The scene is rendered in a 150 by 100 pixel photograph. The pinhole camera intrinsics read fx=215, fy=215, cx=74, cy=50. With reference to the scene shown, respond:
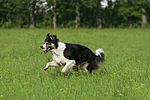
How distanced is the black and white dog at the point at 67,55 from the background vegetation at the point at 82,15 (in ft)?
90.4

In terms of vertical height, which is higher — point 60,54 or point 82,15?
point 82,15

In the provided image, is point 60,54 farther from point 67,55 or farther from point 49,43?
point 49,43

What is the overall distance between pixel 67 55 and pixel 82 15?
30502 millimetres

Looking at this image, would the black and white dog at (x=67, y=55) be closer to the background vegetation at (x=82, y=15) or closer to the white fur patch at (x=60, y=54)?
the white fur patch at (x=60, y=54)

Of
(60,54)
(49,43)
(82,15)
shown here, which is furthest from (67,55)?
(82,15)

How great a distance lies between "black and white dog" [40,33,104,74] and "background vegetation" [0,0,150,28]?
27.5 metres

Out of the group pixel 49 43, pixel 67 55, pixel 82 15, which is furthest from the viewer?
pixel 82 15

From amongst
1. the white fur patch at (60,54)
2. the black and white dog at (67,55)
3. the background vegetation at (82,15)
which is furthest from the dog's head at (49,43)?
the background vegetation at (82,15)

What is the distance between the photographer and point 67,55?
4980 mm

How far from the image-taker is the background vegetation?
33.1m

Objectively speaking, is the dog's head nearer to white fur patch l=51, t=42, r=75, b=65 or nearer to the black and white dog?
the black and white dog

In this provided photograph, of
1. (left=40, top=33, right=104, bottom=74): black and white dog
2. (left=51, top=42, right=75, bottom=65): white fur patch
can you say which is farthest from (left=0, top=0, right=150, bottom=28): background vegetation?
(left=51, top=42, right=75, bottom=65): white fur patch

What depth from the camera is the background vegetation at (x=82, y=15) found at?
3306 cm

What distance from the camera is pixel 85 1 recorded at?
30.4 metres
